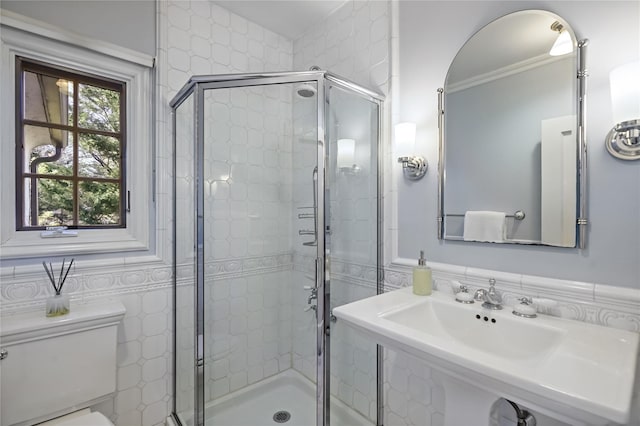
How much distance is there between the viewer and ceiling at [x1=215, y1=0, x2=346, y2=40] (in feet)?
6.22

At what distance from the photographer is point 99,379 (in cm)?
135

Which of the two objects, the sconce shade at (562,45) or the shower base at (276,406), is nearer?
the sconce shade at (562,45)

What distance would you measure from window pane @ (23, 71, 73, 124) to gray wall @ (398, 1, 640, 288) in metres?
1.74

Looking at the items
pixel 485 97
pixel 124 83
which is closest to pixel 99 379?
pixel 124 83

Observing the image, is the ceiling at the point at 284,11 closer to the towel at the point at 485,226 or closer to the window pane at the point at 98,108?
the window pane at the point at 98,108

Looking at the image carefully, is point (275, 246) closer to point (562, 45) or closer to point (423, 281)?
point (423, 281)

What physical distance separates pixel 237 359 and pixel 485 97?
1913 millimetres

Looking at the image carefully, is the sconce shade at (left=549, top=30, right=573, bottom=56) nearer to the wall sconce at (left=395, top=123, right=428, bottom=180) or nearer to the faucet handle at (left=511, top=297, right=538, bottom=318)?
the wall sconce at (left=395, top=123, right=428, bottom=180)

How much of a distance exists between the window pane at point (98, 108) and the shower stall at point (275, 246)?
1.03ft

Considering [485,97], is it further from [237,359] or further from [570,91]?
[237,359]

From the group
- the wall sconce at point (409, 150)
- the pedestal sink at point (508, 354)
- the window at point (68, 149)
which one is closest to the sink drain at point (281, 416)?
the pedestal sink at point (508, 354)

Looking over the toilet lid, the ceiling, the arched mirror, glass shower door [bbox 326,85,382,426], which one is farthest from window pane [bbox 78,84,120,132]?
the arched mirror

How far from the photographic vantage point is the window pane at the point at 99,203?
154cm

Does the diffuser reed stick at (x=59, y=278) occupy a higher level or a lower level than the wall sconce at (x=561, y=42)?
lower
